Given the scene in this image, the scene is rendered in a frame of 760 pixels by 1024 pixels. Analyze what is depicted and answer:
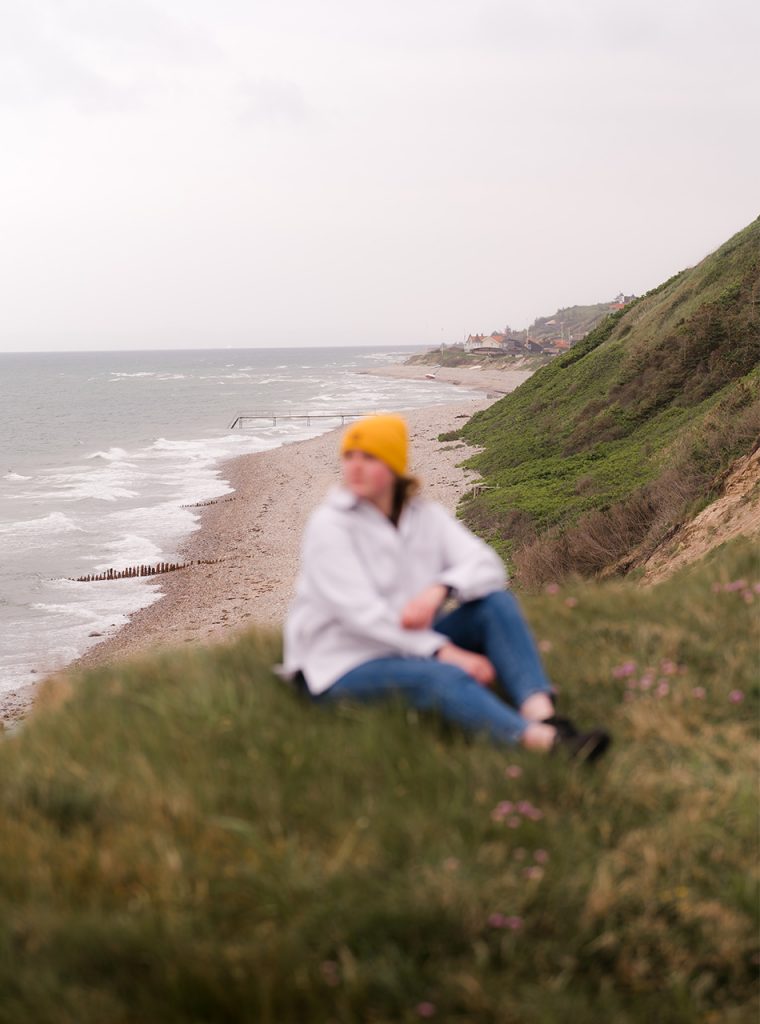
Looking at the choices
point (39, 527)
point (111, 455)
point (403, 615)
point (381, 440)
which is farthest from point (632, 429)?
point (111, 455)

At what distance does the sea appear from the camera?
24625mm

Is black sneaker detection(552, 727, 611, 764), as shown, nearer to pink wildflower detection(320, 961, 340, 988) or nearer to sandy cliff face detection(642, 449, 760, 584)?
pink wildflower detection(320, 961, 340, 988)

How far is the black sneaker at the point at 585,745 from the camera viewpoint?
3.34 meters

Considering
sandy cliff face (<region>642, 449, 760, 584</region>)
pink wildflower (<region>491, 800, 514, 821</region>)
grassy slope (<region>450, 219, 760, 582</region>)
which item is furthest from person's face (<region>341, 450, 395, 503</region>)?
grassy slope (<region>450, 219, 760, 582</region>)

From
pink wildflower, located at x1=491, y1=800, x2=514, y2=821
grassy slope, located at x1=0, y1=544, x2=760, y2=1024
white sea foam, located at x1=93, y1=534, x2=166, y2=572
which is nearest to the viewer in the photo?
grassy slope, located at x1=0, y1=544, x2=760, y2=1024

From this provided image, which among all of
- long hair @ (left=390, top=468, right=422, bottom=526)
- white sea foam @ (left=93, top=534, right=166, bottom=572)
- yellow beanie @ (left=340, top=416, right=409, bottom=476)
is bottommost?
white sea foam @ (left=93, top=534, right=166, bottom=572)

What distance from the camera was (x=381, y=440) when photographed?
3.98m

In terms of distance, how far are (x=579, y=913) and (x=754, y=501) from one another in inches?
390

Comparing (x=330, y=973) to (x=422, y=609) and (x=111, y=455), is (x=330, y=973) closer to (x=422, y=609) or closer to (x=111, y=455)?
(x=422, y=609)

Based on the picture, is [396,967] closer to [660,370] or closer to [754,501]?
[754,501]

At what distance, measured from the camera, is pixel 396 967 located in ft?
8.10

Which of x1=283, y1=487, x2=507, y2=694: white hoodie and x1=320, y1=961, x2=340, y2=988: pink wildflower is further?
x1=283, y1=487, x2=507, y2=694: white hoodie

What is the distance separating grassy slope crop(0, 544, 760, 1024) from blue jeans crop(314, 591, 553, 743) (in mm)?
108

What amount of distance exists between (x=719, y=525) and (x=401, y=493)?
29.0 ft
